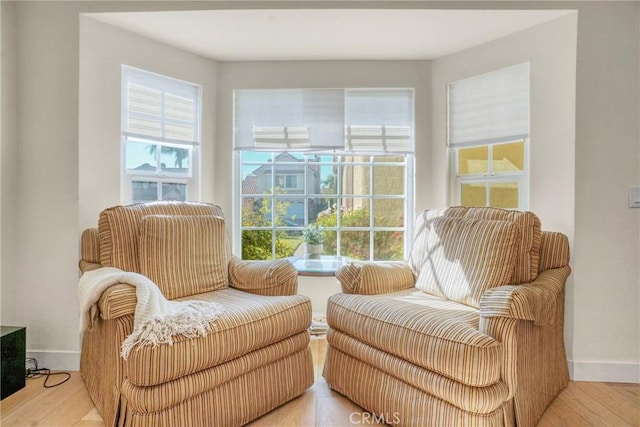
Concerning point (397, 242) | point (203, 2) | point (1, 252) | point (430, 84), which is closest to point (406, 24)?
point (430, 84)

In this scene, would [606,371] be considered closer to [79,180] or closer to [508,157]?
[508,157]

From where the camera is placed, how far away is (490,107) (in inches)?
Result: 99.0

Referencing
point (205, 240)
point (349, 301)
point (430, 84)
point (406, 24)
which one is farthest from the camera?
point (430, 84)

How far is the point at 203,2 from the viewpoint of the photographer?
6.98ft

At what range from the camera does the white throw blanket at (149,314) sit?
134cm

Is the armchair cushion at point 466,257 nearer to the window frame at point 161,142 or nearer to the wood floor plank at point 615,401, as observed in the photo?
the wood floor plank at point 615,401

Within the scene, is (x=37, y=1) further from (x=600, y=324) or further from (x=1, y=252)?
(x=600, y=324)

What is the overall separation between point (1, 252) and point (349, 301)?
2076 mm

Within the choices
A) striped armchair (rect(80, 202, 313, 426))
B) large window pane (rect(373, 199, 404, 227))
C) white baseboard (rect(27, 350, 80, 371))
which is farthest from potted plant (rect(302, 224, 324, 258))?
white baseboard (rect(27, 350, 80, 371))

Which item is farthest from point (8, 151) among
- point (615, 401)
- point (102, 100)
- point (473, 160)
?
point (615, 401)

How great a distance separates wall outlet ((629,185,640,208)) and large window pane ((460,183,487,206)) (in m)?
0.80

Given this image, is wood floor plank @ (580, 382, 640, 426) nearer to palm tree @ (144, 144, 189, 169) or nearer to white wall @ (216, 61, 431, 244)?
white wall @ (216, 61, 431, 244)

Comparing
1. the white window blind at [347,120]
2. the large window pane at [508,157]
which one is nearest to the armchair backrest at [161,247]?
the white window blind at [347,120]

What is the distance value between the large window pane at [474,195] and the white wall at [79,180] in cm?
45
